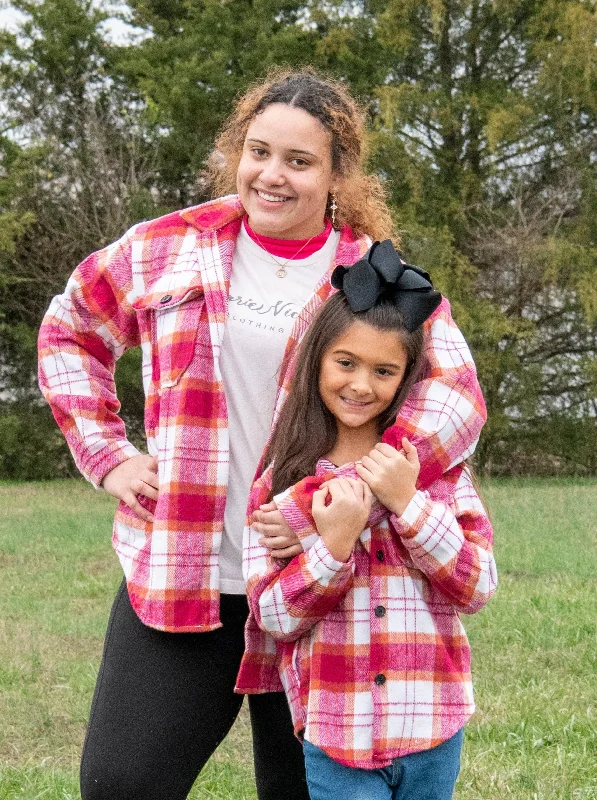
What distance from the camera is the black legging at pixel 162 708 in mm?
2377

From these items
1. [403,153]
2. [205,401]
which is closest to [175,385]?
[205,401]

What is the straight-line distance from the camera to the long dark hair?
234 cm

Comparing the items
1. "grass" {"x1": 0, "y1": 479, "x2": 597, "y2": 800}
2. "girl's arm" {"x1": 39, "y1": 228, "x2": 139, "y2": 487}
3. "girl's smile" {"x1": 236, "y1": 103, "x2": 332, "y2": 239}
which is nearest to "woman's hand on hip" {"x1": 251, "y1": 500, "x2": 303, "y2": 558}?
"girl's arm" {"x1": 39, "y1": 228, "x2": 139, "y2": 487}

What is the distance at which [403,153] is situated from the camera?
17.2 meters

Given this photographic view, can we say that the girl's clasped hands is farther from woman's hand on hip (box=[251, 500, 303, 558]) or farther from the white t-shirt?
the white t-shirt

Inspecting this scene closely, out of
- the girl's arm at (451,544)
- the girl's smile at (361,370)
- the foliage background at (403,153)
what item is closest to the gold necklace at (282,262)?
the girl's smile at (361,370)

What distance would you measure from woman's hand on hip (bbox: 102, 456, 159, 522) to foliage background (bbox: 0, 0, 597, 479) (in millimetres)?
13607

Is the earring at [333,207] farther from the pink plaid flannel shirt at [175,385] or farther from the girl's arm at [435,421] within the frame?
the girl's arm at [435,421]

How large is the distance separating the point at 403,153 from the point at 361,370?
1546 centimetres

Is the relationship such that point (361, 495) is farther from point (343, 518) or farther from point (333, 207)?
point (333, 207)

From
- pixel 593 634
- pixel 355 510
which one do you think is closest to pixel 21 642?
pixel 593 634

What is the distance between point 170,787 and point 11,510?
10.0 metres

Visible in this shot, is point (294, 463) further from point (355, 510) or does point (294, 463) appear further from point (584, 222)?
point (584, 222)

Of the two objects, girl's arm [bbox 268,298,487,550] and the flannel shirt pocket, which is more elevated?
the flannel shirt pocket
